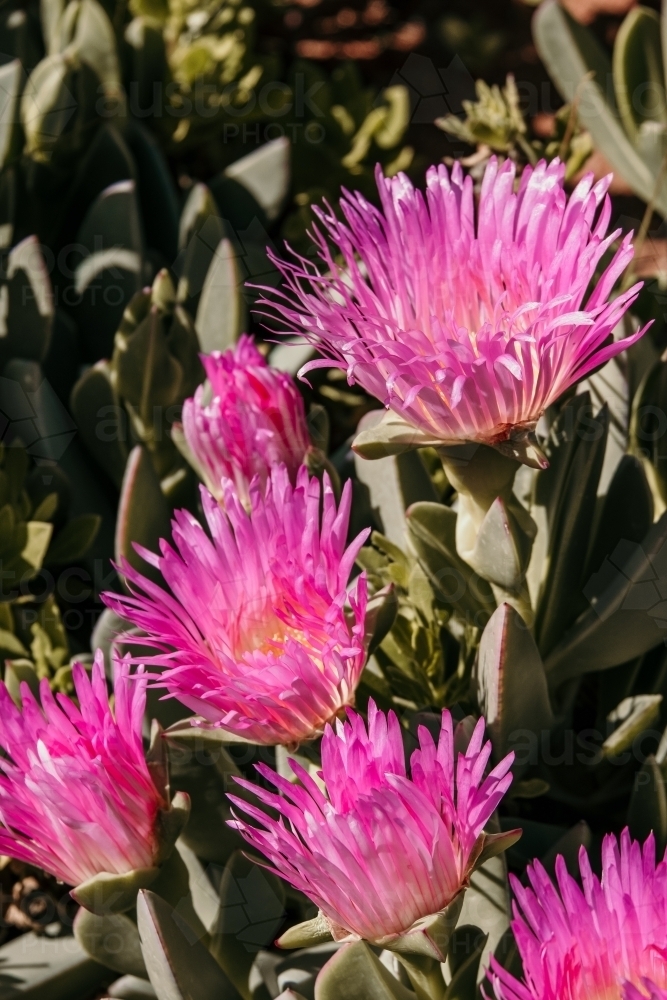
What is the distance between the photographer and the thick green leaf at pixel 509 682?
738mm

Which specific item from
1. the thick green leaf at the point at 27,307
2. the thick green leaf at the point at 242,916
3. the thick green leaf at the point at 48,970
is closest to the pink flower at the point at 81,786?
the thick green leaf at the point at 242,916

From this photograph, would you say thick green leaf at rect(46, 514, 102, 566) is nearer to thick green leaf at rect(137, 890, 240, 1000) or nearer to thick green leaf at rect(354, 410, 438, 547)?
thick green leaf at rect(354, 410, 438, 547)

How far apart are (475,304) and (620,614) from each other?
0.26m

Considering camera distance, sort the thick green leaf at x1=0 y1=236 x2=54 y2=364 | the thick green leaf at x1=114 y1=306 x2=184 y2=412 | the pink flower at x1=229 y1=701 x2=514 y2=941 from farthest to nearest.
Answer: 1. the thick green leaf at x1=0 y1=236 x2=54 y2=364
2. the thick green leaf at x1=114 y1=306 x2=184 y2=412
3. the pink flower at x1=229 y1=701 x2=514 y2=941

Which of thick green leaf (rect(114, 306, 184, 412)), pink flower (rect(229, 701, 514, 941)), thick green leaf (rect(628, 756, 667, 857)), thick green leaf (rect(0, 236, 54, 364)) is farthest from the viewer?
thick green leaf (rect(0, 236, 54, 364))

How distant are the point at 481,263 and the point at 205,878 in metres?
0.52

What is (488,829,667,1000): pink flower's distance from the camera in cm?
58

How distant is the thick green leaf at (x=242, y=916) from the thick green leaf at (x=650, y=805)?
0.88 ft

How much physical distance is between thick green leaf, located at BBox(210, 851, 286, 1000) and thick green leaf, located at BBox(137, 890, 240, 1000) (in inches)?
2.2

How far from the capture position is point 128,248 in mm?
1262

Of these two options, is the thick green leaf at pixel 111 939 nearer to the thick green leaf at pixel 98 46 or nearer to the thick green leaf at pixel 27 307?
the thick green leaf at pixel 27 307

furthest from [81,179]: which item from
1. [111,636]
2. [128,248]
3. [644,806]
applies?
[644,806]

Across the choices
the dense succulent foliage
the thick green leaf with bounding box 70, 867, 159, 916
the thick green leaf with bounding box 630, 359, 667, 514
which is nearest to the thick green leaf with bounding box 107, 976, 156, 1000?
the dense succulent foliage

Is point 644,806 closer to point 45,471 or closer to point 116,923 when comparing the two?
point 116,923
